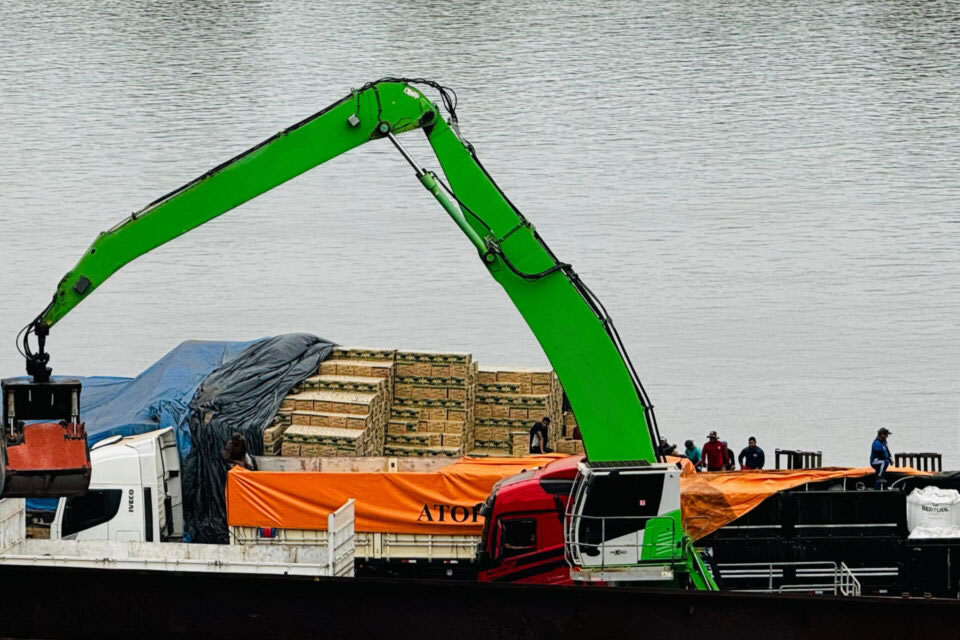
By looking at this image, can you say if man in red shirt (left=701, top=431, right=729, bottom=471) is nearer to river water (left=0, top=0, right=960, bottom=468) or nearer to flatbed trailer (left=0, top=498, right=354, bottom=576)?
river water (left=0, top=0, right=960, bottom=468)

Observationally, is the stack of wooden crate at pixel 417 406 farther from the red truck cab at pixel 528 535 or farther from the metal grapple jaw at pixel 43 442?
the metal grapple jaw at pixel 43 442

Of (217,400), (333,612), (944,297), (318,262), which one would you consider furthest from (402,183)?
(333,612)

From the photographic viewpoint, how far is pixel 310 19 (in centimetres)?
8044

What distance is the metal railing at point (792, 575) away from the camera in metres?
17.5

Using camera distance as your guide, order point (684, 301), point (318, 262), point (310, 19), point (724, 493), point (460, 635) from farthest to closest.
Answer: point (310, 19)
point (318, 262)
point (684, 301)
point (724, 493)
point (460, 635)

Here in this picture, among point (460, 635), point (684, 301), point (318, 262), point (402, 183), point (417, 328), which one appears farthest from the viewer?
point (402, 183)

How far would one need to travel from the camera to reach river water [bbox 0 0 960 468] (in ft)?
108

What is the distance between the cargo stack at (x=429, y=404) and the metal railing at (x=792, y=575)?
5.86m

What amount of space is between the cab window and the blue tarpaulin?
575 cm

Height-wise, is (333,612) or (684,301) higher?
(684,301)

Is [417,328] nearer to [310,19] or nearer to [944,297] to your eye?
[944,297]

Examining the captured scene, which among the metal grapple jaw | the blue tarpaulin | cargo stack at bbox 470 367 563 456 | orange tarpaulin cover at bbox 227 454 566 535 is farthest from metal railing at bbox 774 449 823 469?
the metal grapple jaw

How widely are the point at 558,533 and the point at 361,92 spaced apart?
191 inches

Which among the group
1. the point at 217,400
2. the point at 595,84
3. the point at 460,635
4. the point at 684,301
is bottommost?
the point at 460,635
